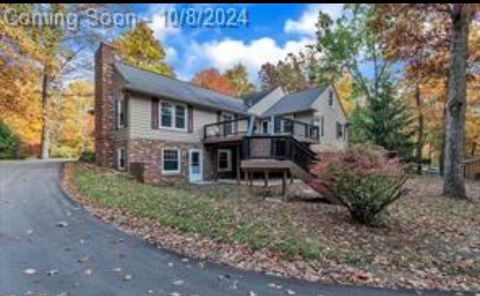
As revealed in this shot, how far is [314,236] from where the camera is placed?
7.86 metres

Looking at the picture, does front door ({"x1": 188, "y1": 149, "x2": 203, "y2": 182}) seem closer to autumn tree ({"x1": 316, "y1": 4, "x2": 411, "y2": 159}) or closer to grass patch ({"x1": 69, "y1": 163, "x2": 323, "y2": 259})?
grass patch ({"x1": 69, "y1": 163, "x2": 323, "y2": 259})

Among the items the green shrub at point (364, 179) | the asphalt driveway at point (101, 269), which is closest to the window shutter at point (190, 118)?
the asphalt driveway at point (101, 269)

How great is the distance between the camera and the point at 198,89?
79.5 ft

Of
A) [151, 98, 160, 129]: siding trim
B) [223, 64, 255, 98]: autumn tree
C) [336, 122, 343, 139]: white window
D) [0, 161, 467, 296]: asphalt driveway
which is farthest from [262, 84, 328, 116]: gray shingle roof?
[0, 161, 467, 296]: asphalt driveway

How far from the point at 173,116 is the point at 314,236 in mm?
13267

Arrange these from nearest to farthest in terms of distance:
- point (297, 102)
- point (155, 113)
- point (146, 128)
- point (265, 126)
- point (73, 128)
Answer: point (146, 128)
point (155, 113)
point (265, 126)
point (297, 102)
point (73, 128)

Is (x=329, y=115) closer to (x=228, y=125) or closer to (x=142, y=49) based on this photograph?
(x=228, y=125)

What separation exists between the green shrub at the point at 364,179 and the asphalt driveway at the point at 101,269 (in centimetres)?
324

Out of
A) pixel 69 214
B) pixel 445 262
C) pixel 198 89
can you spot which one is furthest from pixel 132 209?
pixel 198 89

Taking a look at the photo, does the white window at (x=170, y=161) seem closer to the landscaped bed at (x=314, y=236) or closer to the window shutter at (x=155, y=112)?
the window shutter at (x=155, y=112)

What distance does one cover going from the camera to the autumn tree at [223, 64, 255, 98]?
4791 centimetres

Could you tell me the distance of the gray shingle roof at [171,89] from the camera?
60.5 feet

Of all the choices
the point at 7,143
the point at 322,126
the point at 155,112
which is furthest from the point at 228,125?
the point at 7,143

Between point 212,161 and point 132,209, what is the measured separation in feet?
38.8
